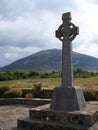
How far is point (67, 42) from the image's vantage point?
34.7 feet

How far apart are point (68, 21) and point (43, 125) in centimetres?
403

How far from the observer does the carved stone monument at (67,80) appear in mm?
10117

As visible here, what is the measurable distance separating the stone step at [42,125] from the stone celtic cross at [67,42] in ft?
5.51

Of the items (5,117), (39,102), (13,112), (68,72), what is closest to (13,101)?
(39,102)

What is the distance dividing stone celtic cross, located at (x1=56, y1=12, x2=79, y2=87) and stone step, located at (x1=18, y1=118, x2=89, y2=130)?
168cm

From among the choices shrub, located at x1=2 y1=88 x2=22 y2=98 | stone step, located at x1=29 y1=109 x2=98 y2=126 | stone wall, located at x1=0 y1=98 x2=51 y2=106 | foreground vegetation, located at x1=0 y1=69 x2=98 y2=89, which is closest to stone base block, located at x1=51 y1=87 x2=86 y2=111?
stone step, located at x1=29 y1=109 x2=98 y2=126

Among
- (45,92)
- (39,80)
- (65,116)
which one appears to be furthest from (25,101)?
(39,80)

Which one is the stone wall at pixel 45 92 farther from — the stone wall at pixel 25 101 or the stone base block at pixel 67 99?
the stone base block at pixel 67 99

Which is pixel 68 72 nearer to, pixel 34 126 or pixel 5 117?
pixel 34 126

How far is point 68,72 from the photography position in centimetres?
1038

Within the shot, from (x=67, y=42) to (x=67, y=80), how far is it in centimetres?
144

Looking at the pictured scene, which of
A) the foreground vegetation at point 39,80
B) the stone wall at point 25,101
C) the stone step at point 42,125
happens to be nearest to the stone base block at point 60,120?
the stone step at point 42,125

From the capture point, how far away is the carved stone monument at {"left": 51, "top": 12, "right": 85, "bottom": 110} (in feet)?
33.2

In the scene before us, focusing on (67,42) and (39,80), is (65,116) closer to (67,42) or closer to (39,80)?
(67,42)
